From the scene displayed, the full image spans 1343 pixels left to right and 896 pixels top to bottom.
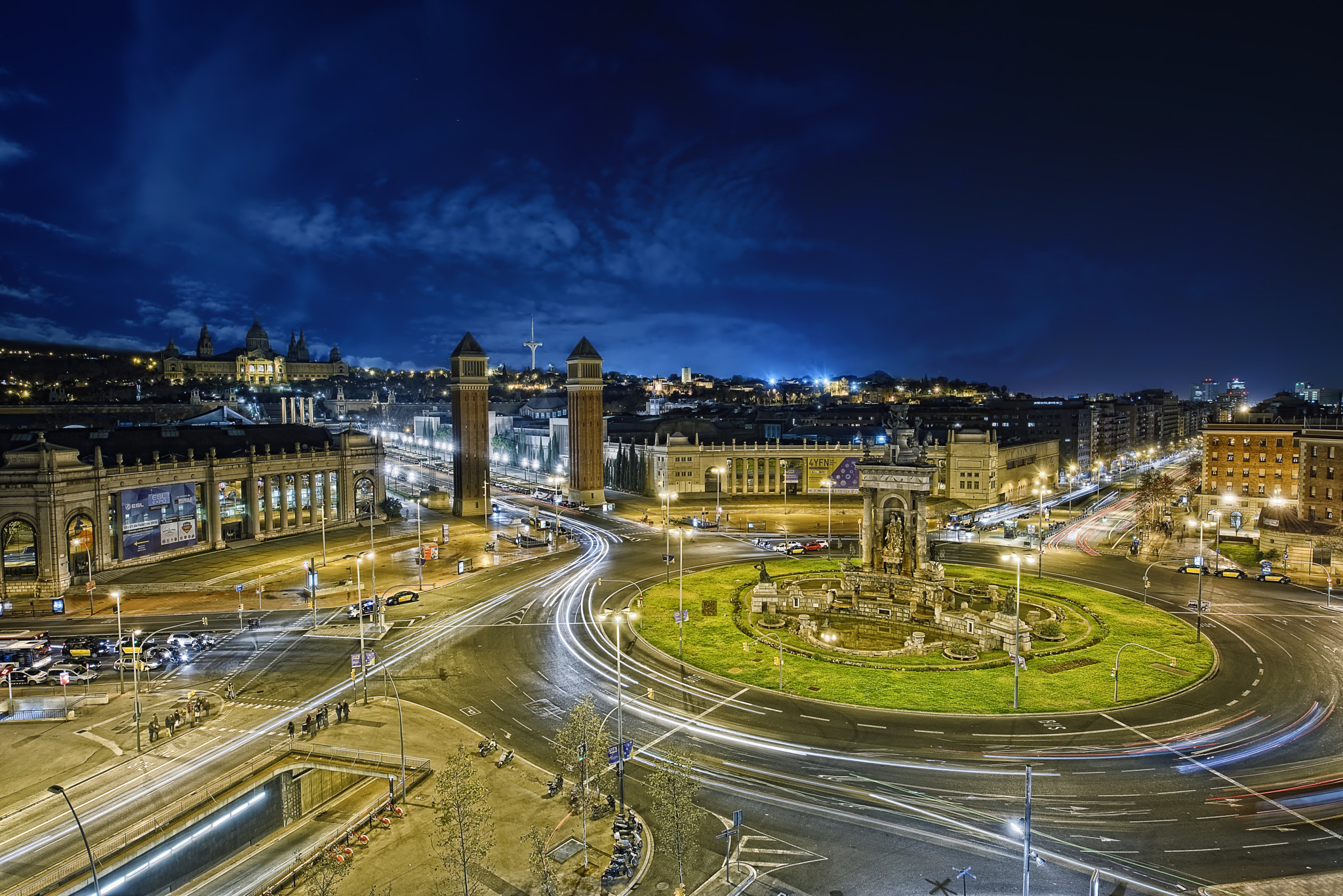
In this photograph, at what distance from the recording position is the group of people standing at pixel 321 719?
114 feet

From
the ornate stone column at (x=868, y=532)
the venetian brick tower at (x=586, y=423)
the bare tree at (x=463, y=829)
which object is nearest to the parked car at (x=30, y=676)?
the bare tree at (x=463, y=829)

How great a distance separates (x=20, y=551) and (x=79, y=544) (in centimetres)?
405

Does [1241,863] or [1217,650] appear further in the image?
[1217,650]

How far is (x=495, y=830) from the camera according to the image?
88.3ft

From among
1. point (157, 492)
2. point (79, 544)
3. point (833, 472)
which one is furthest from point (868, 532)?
point (79, 544)

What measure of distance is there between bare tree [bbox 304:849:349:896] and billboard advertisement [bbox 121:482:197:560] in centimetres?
5988

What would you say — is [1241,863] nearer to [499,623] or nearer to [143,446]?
[499,623]

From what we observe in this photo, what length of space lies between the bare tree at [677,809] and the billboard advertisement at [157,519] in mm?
67357

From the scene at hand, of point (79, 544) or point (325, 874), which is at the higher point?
point (79, 544)

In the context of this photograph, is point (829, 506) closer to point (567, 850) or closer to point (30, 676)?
point (567, 850)

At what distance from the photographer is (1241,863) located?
2455 cm

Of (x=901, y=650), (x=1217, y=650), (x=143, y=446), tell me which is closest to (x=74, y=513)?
(x=143, y=446)

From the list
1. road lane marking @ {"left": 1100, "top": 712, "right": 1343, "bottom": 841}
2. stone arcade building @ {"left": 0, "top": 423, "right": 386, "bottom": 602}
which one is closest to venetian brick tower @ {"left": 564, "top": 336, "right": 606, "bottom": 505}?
stone arcade building @ {"left": 0, "top": 423, "right": 386, "bottom": 602}

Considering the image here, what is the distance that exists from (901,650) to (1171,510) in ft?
254
